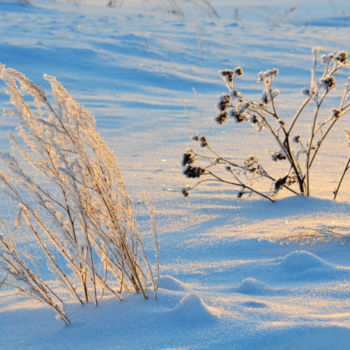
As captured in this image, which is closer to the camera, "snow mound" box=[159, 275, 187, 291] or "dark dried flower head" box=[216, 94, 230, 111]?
"snow mound" box=[159, 275, 187, 291]

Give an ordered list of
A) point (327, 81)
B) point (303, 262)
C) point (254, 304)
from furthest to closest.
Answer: point (327, 81), point (303, 262), point (254, 304)

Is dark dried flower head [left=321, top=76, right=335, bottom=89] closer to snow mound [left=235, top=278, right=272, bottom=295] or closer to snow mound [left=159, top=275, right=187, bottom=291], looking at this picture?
snow mound [left=235, top=278, right=272, bottom=295]

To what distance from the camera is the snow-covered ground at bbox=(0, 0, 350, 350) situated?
1766 mm

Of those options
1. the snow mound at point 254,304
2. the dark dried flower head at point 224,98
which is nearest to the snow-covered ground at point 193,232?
the snow mound at point 254,304

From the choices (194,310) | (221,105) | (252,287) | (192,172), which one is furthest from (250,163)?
(194,310)

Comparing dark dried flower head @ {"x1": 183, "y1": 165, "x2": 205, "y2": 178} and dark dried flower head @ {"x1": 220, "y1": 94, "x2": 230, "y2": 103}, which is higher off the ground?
dark dried flower head @ {"x1": 220, "y1": 94, "x2": 230, "y2": 103}

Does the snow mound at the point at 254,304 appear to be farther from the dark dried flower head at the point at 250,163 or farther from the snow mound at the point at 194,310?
the dark dried flower head at the point at 250,163

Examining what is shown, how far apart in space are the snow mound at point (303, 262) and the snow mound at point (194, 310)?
0.58m

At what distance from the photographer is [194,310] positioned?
5.91 ft

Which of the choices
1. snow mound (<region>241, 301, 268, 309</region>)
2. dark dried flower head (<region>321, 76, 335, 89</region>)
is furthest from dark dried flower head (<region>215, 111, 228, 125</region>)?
snow mound (<region>241, 301, 268, 309</region>)

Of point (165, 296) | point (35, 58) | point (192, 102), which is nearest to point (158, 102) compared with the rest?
point (192, 102)

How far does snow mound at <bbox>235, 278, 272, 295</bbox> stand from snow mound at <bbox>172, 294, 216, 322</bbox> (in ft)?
0.98

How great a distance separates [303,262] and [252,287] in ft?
0.94

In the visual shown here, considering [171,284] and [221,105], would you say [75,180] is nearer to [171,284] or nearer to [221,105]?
[171,284]
